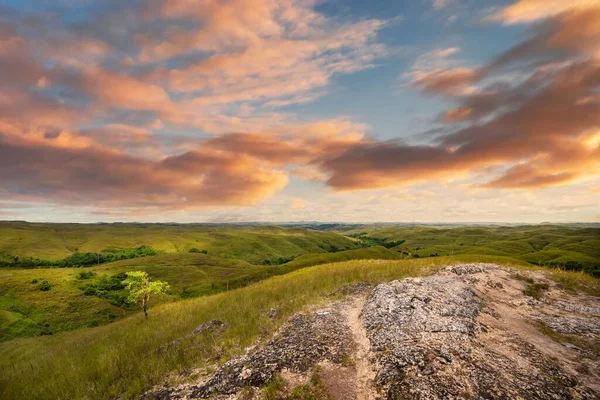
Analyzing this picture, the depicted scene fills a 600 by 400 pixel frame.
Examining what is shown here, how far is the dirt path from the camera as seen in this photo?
903 centimetres

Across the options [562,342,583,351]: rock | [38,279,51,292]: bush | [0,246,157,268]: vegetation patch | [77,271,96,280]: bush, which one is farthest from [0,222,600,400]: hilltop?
[0,246,157,268]: vegetation patch

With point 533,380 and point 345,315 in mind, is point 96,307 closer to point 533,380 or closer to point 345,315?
point 345,315

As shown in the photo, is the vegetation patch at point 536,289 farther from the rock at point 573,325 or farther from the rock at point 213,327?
the rock at point 213,327

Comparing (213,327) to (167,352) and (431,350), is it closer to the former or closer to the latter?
(167,352)

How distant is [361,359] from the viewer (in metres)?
10.8

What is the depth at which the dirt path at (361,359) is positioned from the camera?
9.03 metres

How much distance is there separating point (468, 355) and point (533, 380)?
6.14ft

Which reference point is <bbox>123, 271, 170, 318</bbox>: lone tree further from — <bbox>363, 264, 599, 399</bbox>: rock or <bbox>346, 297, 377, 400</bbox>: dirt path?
<bbox>363, 264, 599, 399</bbox>: rock

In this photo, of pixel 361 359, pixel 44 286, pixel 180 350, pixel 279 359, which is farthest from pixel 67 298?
pixel 361 359

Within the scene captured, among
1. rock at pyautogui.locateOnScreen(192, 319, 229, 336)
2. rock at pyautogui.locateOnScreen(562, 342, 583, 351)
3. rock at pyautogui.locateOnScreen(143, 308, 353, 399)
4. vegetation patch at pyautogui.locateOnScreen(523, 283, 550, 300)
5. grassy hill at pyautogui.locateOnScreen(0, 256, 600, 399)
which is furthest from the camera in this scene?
vegetation patch at pyautogui.locateOnScreen(523, 283, 550, 300)

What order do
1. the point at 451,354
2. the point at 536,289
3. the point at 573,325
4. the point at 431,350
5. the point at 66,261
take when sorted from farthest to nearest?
the point at 66,261 → the point at 536,289 → the point at 573,325 → the point at 431,350 → the point at 451,354

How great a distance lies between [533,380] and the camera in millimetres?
8531

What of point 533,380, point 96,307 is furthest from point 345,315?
point 96,307

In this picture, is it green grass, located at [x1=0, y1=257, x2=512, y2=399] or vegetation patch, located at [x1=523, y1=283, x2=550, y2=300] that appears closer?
green grass, located at [x1=0, y1=257, x2=512, y2=399]
